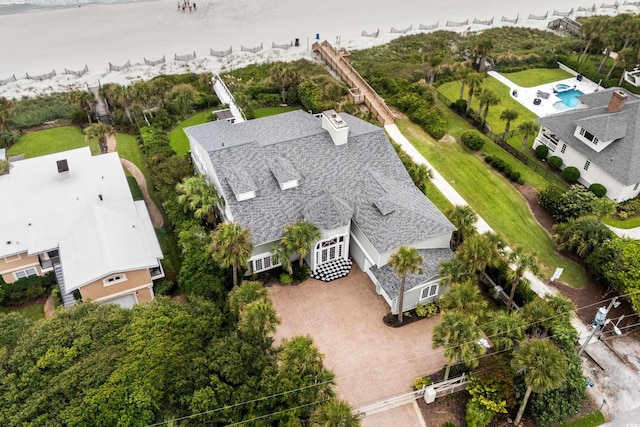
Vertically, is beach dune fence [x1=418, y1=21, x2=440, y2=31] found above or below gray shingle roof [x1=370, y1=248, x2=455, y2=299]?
above

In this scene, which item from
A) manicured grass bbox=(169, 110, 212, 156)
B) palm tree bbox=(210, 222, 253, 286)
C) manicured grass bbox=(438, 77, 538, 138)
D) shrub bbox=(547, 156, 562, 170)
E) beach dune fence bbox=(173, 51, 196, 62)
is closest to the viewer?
palm tree bbox=(210, 222, 253, 286)

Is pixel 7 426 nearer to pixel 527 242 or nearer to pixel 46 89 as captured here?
pixel 527 242

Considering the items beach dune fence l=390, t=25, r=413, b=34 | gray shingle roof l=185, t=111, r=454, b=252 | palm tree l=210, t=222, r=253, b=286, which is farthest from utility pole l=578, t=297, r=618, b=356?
beach dune fence l=390, t=25, r=413, b=34

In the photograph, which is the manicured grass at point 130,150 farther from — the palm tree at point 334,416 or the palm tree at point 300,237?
the palm tree at point 334,416

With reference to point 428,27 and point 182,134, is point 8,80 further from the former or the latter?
point 428,27

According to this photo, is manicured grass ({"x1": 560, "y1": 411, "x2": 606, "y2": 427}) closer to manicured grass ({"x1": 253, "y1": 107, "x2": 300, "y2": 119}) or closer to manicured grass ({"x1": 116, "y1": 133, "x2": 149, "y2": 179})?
manicured grass ({"x1": 116, "y1": 133, "x2": 149, "y2": 179})

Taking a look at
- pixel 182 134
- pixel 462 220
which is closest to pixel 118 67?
pixel 182 134
